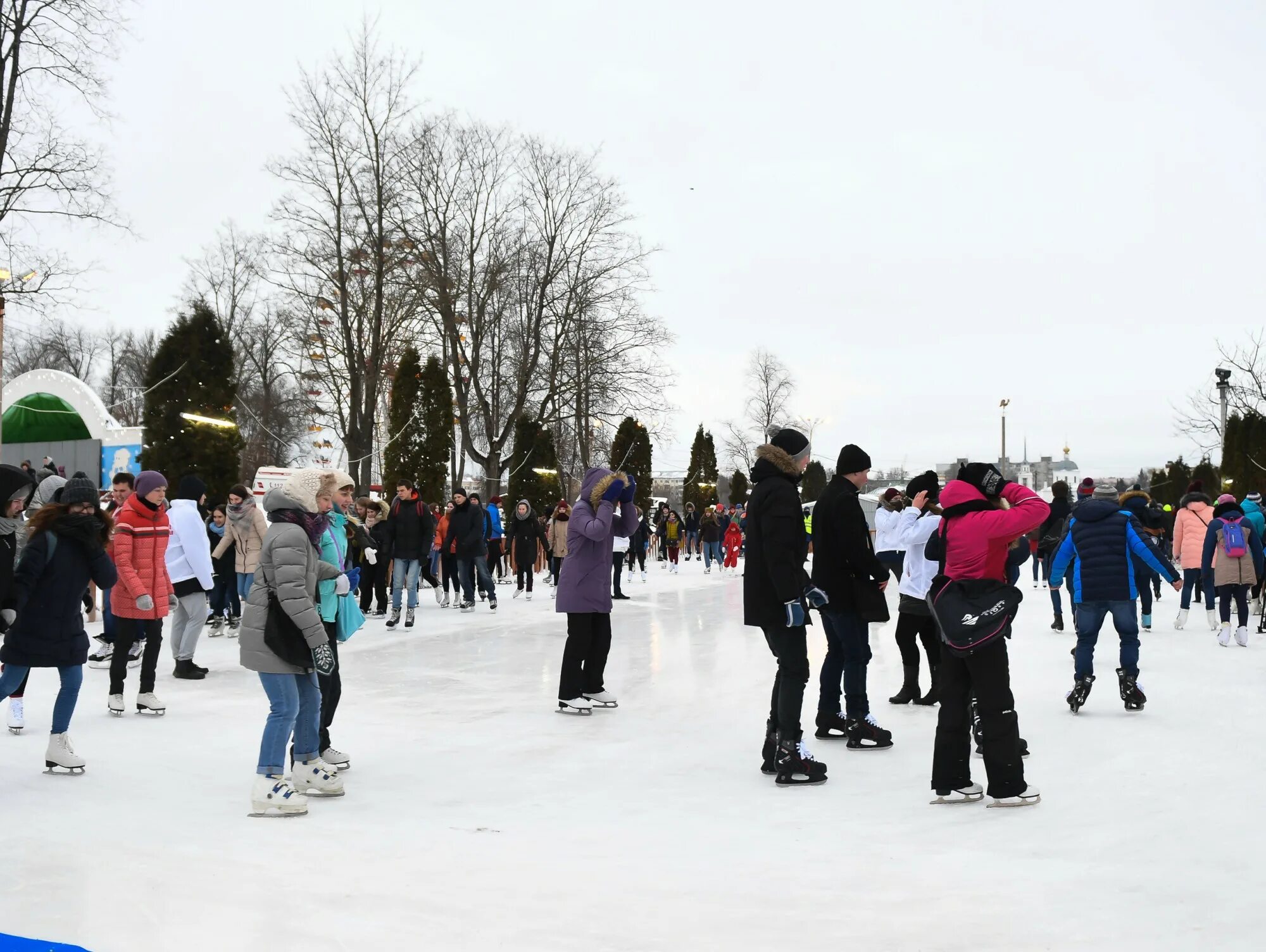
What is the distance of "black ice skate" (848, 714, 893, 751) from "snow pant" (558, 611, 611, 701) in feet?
7.35

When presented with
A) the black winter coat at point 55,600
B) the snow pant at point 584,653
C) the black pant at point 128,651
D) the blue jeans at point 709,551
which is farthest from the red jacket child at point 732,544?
the black winter coat at point 55,600

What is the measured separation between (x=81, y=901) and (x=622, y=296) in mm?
35622

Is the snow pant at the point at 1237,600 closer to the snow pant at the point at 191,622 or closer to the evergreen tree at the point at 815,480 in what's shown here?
the snow pant at the point at 191,622

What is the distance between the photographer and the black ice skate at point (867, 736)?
7301mm

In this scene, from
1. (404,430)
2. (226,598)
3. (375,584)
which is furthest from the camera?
(404,430)

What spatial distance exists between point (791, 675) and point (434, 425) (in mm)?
27254

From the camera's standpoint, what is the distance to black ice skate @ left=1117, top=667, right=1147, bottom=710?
8430mm

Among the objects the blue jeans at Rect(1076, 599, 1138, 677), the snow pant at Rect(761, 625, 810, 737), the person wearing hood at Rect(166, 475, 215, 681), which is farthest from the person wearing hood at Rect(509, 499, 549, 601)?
the snow pant at Rect(761, 625, 810, 737)

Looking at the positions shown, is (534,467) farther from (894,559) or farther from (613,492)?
(613,492)

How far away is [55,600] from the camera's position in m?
6.42

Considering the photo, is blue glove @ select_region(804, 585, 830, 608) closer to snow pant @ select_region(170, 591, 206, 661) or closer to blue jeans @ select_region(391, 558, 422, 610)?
snow pant @ select_region(170, 591, 206, 661)

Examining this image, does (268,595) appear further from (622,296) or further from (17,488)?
(622,296)

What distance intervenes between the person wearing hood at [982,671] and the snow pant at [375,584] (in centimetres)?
1146

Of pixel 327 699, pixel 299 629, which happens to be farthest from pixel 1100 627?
pixel 299 629
